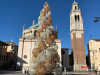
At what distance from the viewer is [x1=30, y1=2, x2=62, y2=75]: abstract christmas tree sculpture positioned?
1007 centimetres

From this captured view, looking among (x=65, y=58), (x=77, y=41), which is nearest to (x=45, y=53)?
(x=65, y=58)

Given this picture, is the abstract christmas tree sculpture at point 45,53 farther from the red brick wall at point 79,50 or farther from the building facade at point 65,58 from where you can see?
the building facade at point 65,58

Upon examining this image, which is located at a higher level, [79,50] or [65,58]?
[79,50]

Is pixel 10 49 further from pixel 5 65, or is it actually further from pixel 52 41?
pixel 52 41

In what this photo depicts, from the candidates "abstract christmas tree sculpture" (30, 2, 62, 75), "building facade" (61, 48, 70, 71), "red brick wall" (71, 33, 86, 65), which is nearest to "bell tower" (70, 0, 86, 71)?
"red brick wall" (71, 33, 86, 65)

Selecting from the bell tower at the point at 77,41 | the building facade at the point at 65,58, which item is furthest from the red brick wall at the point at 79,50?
the building facade at the point at 65,58

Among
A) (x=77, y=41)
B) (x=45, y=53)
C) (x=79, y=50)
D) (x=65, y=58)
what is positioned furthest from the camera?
(x=65, y=58)

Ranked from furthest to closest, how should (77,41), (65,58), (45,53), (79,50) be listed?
(65,58) → (77,41) → (79,50) → (45,53)


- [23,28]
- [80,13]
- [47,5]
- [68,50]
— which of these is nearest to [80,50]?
[68,50]

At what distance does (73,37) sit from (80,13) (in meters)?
10.5

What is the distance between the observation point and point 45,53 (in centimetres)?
1060

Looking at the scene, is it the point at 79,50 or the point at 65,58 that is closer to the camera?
the point at 79,50

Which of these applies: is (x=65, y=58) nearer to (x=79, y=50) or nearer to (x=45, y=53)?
(x=79, y=50)

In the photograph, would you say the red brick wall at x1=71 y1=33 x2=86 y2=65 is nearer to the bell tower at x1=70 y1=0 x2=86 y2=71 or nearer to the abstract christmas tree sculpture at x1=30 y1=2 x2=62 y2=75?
the bell tower at x1=70 y1=0 x2=86 y2=71
